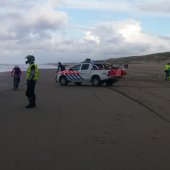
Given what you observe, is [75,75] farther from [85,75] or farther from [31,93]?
[31,93]

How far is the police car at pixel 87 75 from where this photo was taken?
98.9 feet

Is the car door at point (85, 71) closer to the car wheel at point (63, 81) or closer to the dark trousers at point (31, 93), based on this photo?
the car wheel at point (63, 81)

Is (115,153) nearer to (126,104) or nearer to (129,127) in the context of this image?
(129,127)

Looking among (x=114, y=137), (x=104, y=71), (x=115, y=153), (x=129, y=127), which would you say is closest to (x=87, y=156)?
(x=115, y=153)

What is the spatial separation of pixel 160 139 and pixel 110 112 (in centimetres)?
488

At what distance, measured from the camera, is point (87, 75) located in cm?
3077

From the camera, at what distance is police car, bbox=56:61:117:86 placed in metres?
30.1

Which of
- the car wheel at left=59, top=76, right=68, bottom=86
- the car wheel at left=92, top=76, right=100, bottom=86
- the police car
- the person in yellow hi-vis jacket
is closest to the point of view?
the person in yellow hi-vis jacket

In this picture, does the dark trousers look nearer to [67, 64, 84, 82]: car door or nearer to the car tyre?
the car tyre

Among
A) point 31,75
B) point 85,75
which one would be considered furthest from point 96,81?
point 31,75

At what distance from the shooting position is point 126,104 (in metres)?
17.4

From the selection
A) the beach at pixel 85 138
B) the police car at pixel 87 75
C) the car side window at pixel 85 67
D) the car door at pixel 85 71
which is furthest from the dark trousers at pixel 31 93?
the car side window at pixel 85 67

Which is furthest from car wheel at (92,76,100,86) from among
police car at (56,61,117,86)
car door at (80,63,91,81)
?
car door at (80,63,91,81)

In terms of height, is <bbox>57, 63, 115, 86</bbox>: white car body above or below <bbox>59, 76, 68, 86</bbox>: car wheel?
above
